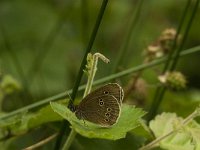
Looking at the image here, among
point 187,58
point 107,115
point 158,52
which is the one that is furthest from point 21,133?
point 187,58

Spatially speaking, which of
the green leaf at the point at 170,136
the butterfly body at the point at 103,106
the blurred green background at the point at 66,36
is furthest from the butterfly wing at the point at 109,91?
the blurred green background at the point at 66,36

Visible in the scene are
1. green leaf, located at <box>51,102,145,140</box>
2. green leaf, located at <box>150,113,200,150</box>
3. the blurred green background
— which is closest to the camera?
green leaf, located at <box>51,102,145,140</box>

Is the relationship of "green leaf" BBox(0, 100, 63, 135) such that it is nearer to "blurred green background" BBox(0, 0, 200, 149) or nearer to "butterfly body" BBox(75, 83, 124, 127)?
"butterfly body" BBox(75, 83, 124, 127)

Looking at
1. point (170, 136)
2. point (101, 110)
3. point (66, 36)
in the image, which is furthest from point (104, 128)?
point (66, 36)

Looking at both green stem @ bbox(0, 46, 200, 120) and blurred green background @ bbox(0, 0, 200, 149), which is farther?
blurred green background @ bbox(0, 0, 200, 149)

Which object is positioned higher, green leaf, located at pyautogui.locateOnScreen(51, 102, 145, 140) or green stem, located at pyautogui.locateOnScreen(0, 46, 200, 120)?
green leaf, located at pyautogui.locateOnScreen(51, 102, 145, 140)

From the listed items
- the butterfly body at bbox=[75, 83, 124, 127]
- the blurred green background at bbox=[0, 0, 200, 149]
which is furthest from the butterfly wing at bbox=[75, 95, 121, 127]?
the blurred green background at bbox=[0, 0, 200, 149]

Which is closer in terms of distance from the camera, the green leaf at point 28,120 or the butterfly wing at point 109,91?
the butterfly wing at point 109,91

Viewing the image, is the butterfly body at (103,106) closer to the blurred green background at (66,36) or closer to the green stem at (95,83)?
the green stem at (95,83)
